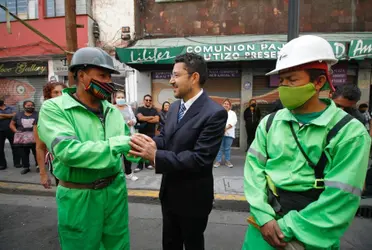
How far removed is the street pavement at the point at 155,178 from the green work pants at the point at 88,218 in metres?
2.81

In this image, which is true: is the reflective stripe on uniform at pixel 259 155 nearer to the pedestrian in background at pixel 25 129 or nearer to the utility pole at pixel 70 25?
the utility pole at pixel 70 25

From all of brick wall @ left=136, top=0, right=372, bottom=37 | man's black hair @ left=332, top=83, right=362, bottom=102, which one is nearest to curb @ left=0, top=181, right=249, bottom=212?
man's black hair @ left=332, top=83, right=362, bottom=102

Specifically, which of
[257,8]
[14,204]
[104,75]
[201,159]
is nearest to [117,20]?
[257,8]

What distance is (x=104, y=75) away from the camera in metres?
1.88

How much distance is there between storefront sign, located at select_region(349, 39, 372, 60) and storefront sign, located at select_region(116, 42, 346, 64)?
0.21 meters

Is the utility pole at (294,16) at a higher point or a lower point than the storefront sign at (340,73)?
higher

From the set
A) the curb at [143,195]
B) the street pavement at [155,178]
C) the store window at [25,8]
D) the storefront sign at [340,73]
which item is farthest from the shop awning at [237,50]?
the store window at [25,8]

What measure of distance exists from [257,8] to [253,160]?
8.16 m

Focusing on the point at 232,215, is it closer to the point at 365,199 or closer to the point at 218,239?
the point at 218,239

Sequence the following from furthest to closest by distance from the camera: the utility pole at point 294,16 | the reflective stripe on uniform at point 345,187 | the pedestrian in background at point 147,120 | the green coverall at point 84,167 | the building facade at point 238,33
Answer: the building facade at point 238,33
the pedestrian in background at point 147,120
the utility pole at point 294,16
the green coverall at point 84,167
the reflective stripe on uniform at point 345,187

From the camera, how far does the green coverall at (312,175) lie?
49.5 inches

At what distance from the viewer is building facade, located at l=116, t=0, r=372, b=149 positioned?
7.85 m

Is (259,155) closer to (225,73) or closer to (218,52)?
(218,52)

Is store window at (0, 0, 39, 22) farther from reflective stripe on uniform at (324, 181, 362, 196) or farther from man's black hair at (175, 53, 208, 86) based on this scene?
reflective stripe on uniform at (324, 181, 362, 196)
